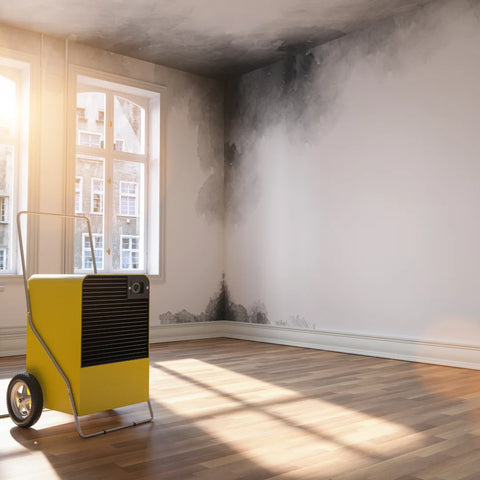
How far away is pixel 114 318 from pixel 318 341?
11.5 feet

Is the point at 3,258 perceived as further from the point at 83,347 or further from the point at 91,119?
the point at 83,347

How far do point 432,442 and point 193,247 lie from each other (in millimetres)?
4532

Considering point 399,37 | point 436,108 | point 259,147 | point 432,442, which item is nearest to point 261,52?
point 259,147

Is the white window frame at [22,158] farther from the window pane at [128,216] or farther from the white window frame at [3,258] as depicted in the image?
the window pane at [128,216]

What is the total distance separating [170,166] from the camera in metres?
6.61

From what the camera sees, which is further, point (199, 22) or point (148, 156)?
point (148, 156)

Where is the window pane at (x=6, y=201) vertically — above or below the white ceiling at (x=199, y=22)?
below

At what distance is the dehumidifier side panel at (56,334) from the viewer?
260 cm

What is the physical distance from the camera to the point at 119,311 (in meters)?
2.73

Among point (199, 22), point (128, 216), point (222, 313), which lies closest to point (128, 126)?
point (128, 216)

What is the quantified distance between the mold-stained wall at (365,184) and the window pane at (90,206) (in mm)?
1617

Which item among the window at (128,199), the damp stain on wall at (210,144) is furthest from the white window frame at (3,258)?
the damp stain on wall at (210,144)

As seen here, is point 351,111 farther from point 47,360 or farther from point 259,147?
point 47,360

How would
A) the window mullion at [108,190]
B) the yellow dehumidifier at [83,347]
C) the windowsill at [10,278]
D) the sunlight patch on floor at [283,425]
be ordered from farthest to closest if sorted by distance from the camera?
the window mullion at [108,190]
the windowsill at [10,278]
the yellow dehumidifier at [83,347]
the sunlight patch on floor at [283,425]
